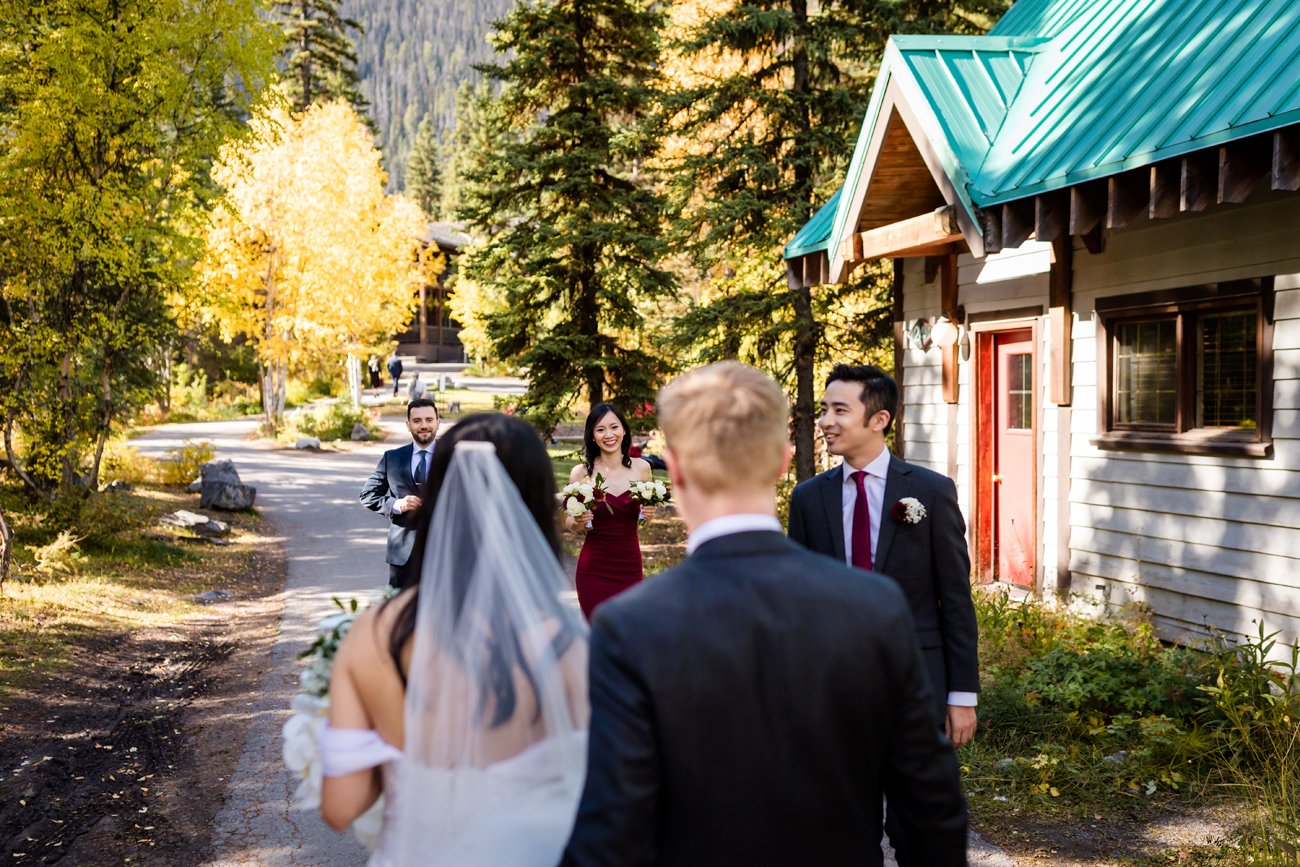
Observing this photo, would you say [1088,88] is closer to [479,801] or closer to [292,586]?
[479,801]

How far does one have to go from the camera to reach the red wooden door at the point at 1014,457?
1088 cm

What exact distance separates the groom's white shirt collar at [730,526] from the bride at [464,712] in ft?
1.87

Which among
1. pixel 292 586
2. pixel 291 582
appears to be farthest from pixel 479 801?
pixel 291 582

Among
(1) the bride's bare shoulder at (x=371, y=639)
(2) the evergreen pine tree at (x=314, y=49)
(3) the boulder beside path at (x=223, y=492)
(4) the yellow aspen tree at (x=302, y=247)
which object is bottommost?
(3) the boulder beside path at (x=223, y=492)

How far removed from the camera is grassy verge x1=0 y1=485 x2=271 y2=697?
972cm

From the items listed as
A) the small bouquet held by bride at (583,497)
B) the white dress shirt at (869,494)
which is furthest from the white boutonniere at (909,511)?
the small bouquet held by bride at (583,497)

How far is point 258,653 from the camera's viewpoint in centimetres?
1023

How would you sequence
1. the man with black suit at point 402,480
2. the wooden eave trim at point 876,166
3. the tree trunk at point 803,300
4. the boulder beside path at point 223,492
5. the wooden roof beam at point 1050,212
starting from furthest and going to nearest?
the boulder beside path at point 223,492 < the tree trunk at point 803,300 < the wooden eave trim at point 876,166 < the wooden roof beam at point 1050,212 < the man with black suit at point 402,480

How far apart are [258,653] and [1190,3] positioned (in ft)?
33.1

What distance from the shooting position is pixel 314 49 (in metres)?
49.3

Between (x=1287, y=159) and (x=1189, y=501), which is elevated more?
(x=1287, y=159)

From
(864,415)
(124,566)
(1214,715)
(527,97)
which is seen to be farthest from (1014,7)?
(124,566)

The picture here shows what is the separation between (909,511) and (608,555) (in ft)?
11.1

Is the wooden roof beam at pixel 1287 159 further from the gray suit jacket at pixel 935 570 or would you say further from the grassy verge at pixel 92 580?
the grassy verge at pixel 92 580
